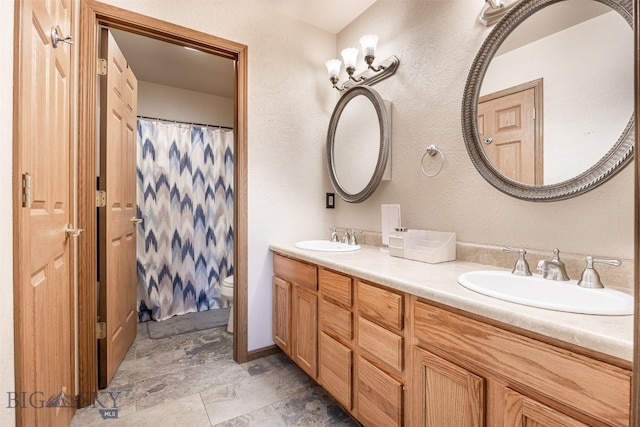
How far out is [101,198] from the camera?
1683mm

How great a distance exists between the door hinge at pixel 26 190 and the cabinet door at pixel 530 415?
4.64 ft

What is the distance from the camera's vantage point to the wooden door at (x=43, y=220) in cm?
81

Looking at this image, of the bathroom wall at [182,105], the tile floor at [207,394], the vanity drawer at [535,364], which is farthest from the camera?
the bathroom wall at [182,105]

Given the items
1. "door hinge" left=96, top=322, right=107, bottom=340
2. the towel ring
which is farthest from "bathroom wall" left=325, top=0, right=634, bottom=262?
"door hinge" left=96, top=322, right=107, bottom=340

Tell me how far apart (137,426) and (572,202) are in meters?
2.09

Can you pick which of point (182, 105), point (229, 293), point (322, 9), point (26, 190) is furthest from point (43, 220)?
point (182, 105)

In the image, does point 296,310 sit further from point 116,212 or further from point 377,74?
point 377,74

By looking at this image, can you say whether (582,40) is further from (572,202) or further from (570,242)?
(570,242)

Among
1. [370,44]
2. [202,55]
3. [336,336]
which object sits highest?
[202,55]

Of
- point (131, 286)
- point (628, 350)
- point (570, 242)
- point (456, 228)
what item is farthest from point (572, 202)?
point (131, 286)

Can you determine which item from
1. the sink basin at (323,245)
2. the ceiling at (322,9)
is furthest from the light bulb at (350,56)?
the sink basin at (323,245)

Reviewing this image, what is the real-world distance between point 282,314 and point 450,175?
1.33 metres

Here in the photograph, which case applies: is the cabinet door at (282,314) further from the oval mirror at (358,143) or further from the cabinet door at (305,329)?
the oval mirror at (358,143)

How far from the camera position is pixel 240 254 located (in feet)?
6.61
